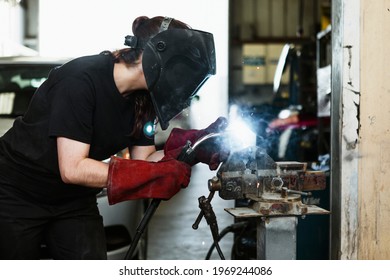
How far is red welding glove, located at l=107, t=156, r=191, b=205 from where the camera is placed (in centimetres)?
175

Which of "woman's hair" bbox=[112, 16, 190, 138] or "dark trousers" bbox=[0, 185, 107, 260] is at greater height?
"woman's hair" bbox=[112, 16, 190, 138]

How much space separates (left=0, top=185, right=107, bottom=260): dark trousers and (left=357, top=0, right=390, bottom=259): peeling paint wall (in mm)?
1076

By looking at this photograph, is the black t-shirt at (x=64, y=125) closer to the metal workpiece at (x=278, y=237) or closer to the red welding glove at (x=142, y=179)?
the red welding glove at (x=142, y=179)

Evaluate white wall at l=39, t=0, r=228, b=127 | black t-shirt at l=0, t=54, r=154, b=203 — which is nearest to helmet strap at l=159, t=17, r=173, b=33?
black t-shirt at l=0, t=54, r=154, b=203

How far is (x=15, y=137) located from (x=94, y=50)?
55 centimetres

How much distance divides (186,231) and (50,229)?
2.45 metres

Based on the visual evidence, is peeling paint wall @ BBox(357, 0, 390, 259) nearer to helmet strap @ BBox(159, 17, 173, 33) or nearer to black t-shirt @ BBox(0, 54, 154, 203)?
helmet strap @ BBox(159, 17, 173, 33)

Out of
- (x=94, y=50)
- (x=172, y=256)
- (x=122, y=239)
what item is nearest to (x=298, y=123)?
(x=172, y=256)

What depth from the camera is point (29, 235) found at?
6.73ft

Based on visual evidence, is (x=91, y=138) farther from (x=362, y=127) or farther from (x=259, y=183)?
(x=362, y=127)

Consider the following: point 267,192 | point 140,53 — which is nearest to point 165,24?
point 140,53

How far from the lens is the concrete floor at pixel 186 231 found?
12.2 ft

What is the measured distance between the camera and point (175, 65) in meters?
1.89
